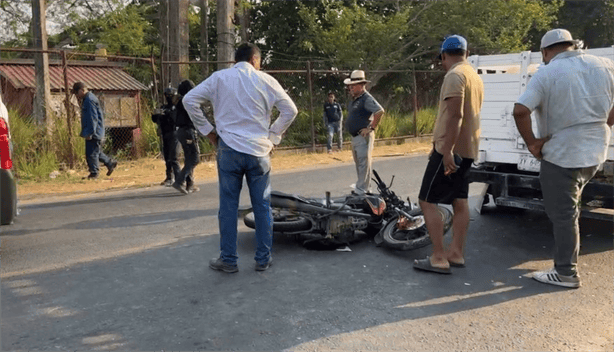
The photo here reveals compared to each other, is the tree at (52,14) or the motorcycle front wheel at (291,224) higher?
the tree at (52,14)

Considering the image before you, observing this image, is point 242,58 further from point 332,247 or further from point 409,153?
point 409,153

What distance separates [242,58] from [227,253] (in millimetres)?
1681

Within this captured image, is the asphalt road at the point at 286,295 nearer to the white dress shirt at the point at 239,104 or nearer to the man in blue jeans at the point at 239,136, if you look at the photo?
the man in blue jeans at the point at 239,136

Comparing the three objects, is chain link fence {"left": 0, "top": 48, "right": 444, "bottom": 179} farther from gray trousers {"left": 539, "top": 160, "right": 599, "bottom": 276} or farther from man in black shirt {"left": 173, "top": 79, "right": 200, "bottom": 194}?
gray trousers {"left": 539, "top": 160, "right": 599, "bottom": 276}

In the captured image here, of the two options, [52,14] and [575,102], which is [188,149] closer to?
[575,102]

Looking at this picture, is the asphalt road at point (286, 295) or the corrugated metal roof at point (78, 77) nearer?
the asphalt road at point (286, 295)

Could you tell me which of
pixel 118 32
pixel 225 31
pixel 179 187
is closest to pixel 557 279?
pixel 179 187

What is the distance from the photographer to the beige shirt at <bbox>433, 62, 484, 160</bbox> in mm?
4621

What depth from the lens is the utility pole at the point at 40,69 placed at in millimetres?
13430

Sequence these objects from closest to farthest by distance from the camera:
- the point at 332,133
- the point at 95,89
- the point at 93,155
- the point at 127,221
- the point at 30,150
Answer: the point at 127,221
the point at 93,155
the point at 30,150
the point at 332,133
the point at 95,89

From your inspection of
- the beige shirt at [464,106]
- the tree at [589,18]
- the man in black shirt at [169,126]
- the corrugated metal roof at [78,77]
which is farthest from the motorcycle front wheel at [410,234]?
the tree at [589,18]

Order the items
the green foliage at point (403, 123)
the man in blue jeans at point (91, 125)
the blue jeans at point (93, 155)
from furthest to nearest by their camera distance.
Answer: the green foliage at point (403, 123) < the blue jeans at point (93, 155) < the man in blue jeans at point (91, 125)

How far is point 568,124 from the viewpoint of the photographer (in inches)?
178

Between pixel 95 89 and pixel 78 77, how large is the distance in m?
0.98
